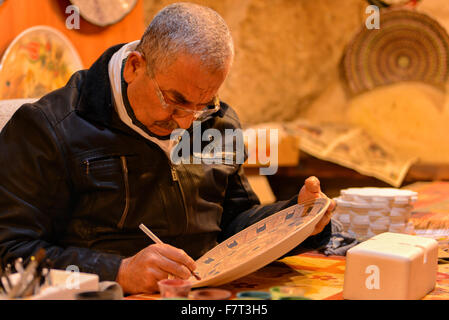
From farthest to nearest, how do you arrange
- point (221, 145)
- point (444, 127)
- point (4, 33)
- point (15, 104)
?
point (444, 127), point (4, 33), point (221, 145), point (15, 104)

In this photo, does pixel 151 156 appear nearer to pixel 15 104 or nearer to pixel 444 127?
pixel 15 104

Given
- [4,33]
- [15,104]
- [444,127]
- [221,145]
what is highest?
[4,33]

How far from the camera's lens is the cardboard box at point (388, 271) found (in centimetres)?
108

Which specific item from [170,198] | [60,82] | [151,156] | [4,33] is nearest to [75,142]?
[151,156]

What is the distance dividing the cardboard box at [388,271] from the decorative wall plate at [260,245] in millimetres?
133

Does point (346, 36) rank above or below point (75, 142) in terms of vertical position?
above

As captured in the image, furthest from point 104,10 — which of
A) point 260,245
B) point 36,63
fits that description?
point 260,245

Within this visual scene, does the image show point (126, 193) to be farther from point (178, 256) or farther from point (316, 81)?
point (316, 81)

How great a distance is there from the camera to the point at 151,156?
155 centimetres

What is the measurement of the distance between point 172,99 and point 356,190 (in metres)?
0.78

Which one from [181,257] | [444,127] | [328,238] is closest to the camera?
[181,257]
